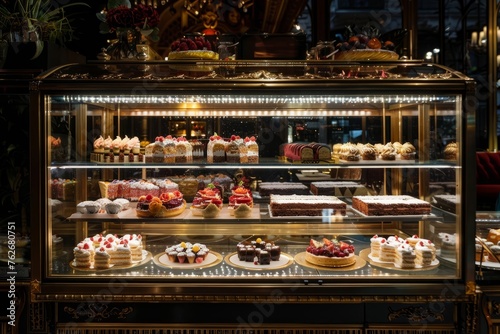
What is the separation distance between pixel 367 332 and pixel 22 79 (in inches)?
110

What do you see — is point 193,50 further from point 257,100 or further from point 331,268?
point 331,268

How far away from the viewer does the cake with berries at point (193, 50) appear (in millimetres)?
3121

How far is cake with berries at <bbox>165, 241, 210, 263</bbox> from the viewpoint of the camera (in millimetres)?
3014

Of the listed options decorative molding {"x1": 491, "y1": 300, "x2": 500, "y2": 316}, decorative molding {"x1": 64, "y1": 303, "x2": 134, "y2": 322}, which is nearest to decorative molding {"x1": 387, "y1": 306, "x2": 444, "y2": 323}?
decorative molding {"x1": 491, "y1": 300, "x2": 500, "y2": 316}

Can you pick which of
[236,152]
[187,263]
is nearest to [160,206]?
[187,263]

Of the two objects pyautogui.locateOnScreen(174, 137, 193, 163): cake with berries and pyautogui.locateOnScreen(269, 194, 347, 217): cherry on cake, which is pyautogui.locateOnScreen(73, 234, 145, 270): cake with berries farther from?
pyautogui.locateOnScreen(269, 194, 347, 217): cherry on cake

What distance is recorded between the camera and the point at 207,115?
341cm

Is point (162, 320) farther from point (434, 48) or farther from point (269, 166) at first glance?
point (434, 48)

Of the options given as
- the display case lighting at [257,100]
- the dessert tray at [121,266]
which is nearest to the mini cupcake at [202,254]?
the dessert tray at [121,266]

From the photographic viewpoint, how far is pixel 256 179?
3441 mm

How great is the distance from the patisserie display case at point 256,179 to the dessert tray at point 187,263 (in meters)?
0.01

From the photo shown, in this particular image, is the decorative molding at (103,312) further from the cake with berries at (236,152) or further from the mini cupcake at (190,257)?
the cake with berries at (236,152)

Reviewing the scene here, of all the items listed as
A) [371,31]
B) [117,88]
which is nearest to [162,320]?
[117,88]

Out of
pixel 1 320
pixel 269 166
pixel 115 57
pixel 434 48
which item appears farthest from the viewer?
pixel 434 48
